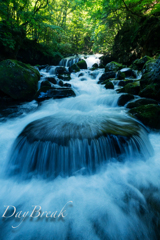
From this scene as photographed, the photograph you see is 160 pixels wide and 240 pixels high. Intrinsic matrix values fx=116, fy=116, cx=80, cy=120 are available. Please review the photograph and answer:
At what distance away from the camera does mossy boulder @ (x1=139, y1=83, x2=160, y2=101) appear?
207 inches

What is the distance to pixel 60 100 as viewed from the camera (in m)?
6.88

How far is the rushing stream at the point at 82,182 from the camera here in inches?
66.9

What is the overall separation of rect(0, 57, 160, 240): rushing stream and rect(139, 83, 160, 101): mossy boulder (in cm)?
249

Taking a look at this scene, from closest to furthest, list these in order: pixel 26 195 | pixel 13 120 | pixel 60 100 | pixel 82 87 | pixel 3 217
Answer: pixel 3 217, pixel 26 195, pixel 13 120, pixel 60 100, pixel 82 87

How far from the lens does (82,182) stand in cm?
243

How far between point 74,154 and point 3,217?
1.59 metres

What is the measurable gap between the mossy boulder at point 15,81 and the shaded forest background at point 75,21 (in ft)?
8.68

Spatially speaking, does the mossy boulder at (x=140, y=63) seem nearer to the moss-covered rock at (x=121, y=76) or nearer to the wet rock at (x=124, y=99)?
the moss-covered rock at (x=121, y=76)

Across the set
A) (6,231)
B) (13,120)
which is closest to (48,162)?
(6,231)

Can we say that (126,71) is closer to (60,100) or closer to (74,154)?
(60,100)

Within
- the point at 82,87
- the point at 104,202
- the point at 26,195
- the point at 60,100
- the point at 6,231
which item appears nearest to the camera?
the point at 6,231

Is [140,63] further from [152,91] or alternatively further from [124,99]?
[124,99]

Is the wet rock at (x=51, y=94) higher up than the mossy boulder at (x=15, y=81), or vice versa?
the mossy boulder at (x=15, y=81)

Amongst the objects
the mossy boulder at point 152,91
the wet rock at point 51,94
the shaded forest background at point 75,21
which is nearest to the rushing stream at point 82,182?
the mossy boulder at point 152,91
